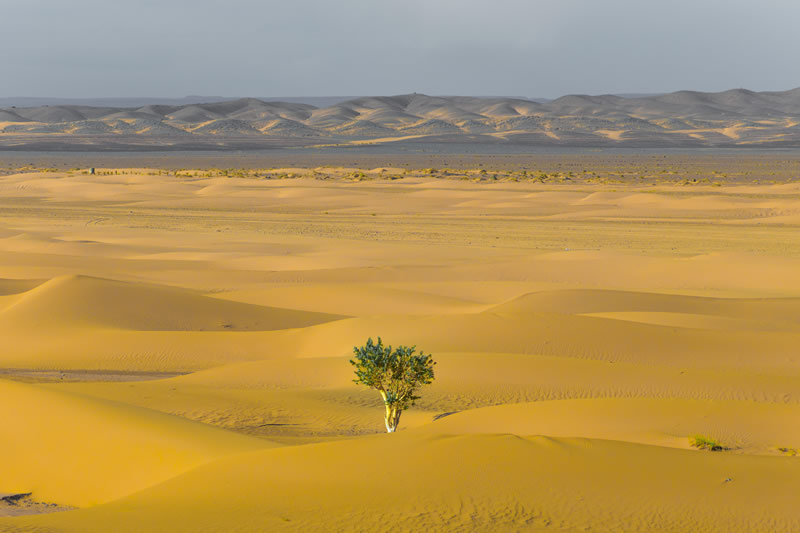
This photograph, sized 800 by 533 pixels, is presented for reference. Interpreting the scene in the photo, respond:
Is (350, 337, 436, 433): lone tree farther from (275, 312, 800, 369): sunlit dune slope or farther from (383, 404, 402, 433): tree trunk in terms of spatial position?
(275, 312, 800, 369): sunlit dune slope

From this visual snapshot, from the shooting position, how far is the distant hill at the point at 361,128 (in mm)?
125938

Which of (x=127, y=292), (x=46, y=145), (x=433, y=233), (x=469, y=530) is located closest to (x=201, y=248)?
(x=433, y=233)

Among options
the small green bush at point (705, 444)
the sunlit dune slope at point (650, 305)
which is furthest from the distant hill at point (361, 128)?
the small green bush at point (705, 444)

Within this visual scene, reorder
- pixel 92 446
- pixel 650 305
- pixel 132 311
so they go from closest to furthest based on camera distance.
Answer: pixel 92 446 < pixel 132 311 < pixel 650 305

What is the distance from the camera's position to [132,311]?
1747 cm

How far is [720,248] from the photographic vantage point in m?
28.4

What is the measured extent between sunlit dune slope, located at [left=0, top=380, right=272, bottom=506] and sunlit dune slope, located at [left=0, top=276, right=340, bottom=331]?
793cm

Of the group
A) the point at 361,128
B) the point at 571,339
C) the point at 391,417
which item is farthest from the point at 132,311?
the point at 361,128

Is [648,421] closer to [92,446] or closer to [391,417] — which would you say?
[391,417]

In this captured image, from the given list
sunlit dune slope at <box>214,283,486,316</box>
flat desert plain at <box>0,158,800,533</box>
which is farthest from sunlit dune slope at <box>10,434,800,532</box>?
sunlit dune slope at <box>214,283,486,316</box>

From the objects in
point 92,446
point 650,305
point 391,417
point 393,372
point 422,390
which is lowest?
point 422,390

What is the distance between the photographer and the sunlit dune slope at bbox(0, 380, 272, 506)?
7031 millimetres

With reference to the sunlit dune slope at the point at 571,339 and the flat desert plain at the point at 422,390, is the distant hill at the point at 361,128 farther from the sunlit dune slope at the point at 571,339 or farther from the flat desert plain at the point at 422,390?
the sunlit dune slope at the point at 571,339

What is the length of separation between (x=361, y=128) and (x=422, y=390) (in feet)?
484
